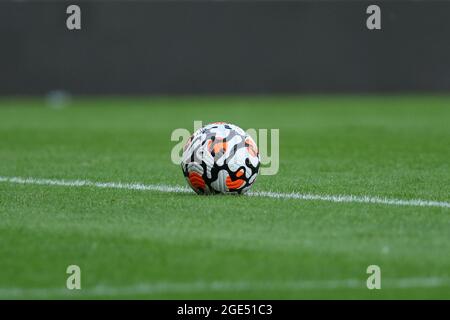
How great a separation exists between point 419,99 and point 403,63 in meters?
2.39

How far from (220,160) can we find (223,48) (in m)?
23.9

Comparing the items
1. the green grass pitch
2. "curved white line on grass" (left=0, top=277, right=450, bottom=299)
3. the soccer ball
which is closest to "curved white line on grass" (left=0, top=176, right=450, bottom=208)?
the green grass pitch

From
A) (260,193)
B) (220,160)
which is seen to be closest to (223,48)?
(260,193)

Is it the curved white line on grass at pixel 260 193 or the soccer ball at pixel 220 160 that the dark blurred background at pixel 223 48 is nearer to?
the curved white line on grass at pixel 260 193

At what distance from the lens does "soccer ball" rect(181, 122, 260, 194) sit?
1010 centimetres

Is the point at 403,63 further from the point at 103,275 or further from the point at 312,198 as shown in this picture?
the point at 103,275

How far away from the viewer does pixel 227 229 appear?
27.8 ft

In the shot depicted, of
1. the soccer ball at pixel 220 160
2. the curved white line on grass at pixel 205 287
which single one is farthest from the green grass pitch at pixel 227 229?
the soccer ball at pixel 220 160

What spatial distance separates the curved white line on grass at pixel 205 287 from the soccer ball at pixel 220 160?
10.7ft

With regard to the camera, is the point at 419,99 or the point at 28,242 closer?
the point at 28,242

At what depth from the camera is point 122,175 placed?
1264 cm

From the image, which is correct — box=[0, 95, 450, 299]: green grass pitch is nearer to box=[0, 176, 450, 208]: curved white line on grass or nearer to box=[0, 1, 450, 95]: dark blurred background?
box=[0, 176, 450, 208]: curved white line on grass

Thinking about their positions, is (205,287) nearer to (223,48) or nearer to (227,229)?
(227,229)
